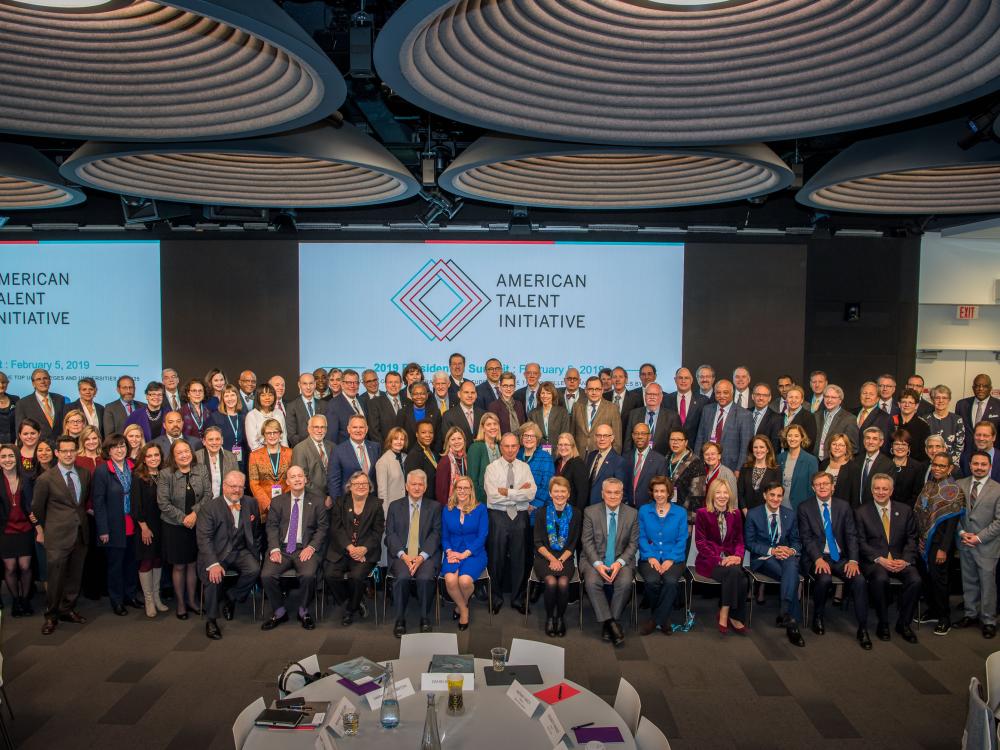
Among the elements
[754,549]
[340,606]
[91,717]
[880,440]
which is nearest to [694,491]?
[754,549]

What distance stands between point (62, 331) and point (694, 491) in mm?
9144

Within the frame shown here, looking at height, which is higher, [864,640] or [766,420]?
[766,420]

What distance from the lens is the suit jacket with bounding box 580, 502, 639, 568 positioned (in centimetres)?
570

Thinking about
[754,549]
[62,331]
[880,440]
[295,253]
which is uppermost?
[295,253]

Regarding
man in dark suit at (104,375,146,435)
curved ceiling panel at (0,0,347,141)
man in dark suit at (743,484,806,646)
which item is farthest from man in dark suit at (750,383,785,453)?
man in dark suit at (104,375,146,435)

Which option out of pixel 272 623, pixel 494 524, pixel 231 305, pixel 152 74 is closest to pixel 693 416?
pixel 494 524

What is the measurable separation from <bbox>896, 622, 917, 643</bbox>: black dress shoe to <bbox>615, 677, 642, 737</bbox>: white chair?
10.4 ft

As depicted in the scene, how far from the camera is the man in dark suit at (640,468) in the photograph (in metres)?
6.18

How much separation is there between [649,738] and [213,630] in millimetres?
3668

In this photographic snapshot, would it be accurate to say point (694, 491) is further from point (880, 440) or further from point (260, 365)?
point (260, 365)

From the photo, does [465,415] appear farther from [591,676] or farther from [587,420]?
[591,676]

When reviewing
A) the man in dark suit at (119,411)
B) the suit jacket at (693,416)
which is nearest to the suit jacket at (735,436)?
the suit jacket at (693,416)

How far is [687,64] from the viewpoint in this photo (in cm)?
417

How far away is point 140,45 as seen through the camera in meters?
4.06
